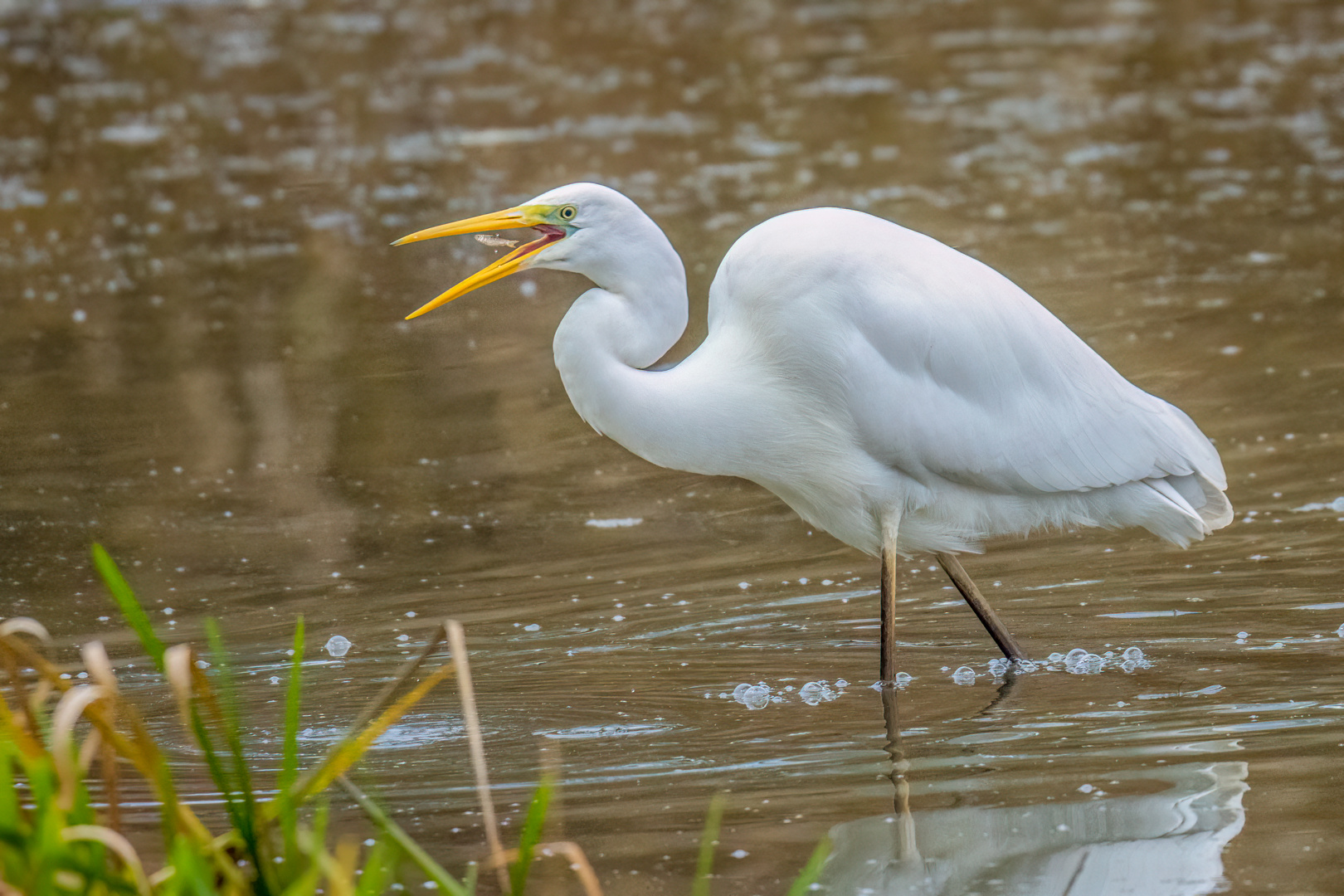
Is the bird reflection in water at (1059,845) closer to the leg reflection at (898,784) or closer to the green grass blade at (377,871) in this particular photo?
the leg reflection at (898,784)

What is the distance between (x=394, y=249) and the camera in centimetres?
1053

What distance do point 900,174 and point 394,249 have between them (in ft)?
10.7

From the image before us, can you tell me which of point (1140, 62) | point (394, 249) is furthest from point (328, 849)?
point (1140, 62)

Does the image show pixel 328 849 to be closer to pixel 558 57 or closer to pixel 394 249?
pixel 394 249

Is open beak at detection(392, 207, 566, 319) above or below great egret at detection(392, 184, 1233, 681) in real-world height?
above

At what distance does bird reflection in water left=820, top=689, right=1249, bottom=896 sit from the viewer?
10.3ft

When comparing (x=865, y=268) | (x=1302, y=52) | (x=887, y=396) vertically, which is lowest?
(x=1302, y=52)

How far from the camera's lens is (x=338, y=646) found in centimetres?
474

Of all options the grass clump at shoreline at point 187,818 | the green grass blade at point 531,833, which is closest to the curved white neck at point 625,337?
the grass clump at shoreline at point 187,818

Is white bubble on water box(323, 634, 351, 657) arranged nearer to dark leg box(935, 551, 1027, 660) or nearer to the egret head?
the egret head

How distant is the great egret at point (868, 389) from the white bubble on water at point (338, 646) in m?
1.03

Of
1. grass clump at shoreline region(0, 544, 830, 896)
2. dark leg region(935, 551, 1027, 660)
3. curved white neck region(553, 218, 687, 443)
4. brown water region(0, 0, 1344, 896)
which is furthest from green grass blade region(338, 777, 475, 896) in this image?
dark leg region(935, 551, 1027, 660)

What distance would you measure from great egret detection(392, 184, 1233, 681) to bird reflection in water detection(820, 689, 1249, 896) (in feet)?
2.77

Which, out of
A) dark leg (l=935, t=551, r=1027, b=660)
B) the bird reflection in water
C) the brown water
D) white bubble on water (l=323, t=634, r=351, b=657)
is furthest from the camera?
white bubble on water (l=323, t=634, r=351, b=657)
